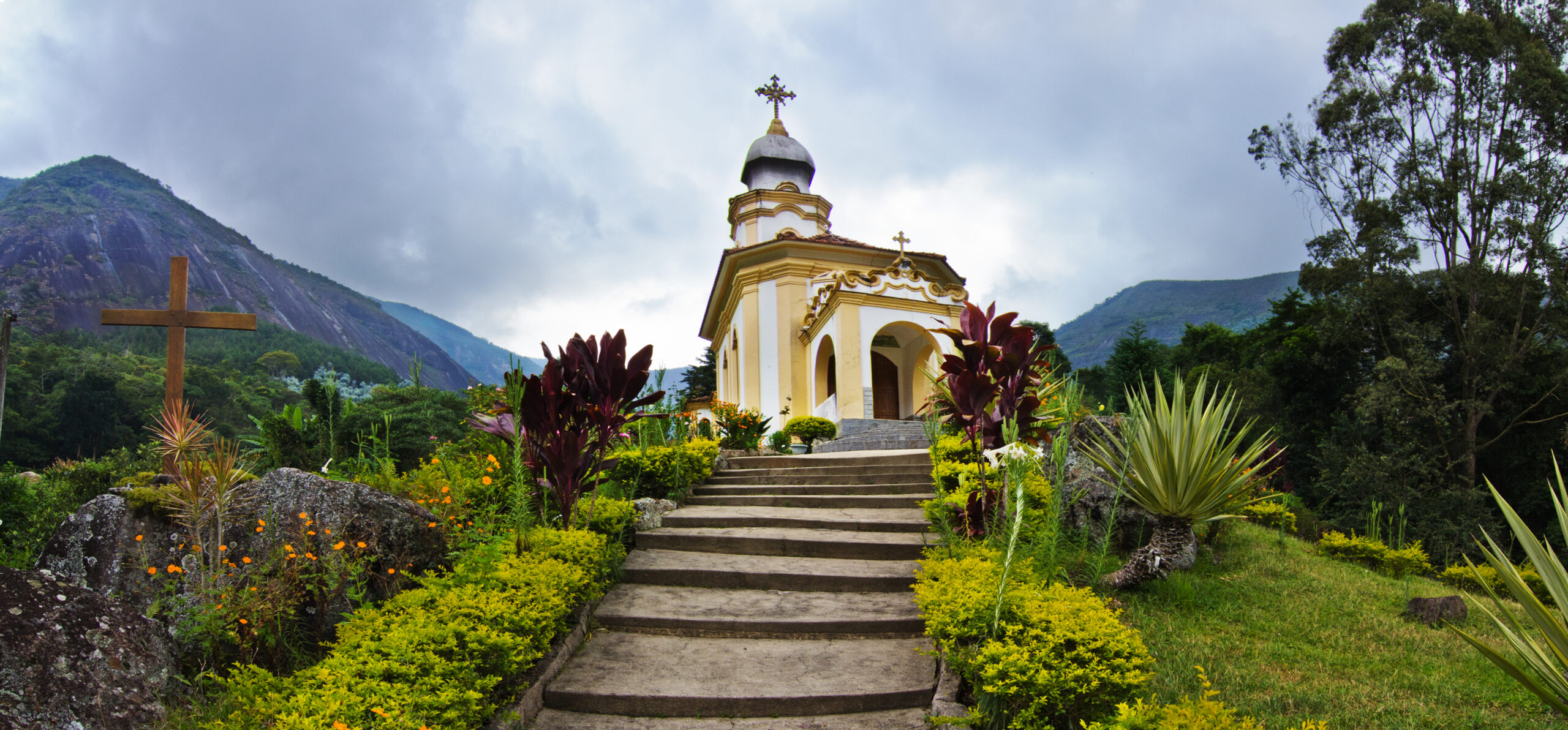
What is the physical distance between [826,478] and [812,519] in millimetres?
2410

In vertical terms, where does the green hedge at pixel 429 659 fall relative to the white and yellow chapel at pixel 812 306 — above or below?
below

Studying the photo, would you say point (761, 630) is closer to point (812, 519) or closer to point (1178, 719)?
point (812, 519)

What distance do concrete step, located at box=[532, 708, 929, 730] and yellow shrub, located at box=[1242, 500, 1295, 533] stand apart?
23.3ft

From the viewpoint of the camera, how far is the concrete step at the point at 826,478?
27.2 ft

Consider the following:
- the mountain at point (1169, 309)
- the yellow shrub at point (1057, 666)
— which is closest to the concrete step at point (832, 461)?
the yellow shrub at point (1057, 666)

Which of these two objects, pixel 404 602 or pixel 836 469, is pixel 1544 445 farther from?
pixel 404 602

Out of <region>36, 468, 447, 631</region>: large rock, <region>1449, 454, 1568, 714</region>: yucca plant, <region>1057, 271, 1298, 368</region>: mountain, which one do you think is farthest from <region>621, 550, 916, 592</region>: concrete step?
<region>1057, 271, 1298, 368</region>: mountain

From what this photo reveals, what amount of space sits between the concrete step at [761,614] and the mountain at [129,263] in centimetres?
8284

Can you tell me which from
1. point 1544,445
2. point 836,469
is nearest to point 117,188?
point 836,469

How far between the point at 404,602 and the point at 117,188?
147793mm

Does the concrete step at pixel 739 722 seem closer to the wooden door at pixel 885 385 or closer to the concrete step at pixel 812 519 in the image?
the concrete step at pixel 812 519

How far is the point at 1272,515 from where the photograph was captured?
31.4 feet

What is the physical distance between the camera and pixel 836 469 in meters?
9.14

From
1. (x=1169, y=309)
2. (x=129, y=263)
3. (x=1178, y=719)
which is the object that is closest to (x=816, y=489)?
(x=1178, y=719)
